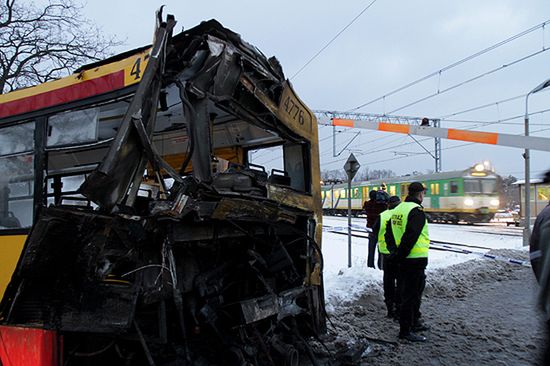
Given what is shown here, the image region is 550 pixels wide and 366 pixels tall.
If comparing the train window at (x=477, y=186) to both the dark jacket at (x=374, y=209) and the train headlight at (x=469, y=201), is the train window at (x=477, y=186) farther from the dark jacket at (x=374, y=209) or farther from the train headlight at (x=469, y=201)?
the dark jacket at (x=374, y=209)

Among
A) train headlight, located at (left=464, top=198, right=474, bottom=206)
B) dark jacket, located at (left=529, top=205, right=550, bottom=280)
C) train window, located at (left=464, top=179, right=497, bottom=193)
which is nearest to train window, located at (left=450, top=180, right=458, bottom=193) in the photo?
train window, located at (left=464, top=179, right=497, bottom=193)

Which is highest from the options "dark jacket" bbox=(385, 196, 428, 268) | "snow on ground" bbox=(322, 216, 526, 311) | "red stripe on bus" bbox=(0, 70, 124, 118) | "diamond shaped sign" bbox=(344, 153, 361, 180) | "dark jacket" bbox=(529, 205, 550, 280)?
"red stripe on bus" bbox=(0, 70, 124, 118)

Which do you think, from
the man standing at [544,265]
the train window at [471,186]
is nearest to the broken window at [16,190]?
the man standing at [544,265]

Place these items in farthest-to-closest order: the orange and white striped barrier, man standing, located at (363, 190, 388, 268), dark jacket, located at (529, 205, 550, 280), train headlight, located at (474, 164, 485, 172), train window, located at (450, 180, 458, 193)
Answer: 1. train window, located at (450, 180, 458, 193)
2. train headlight, located at (474, 164, 485, 172)
3. the orange and white striped barrier
4. man standing, located at (363, 190, 388, 268)
5. dark jacket, located at (529, 205, 550, 280)

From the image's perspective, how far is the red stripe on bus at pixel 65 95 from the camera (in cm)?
322

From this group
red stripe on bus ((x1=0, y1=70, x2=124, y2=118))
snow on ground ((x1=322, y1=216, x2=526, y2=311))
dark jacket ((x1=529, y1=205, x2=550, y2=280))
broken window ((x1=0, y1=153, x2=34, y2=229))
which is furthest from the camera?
snow on ground ((x1=322, y1=216, x2=526, y2=311))

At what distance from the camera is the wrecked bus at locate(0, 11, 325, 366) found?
8.43 ft

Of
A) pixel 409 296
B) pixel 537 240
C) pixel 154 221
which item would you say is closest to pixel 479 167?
pixel 409 296

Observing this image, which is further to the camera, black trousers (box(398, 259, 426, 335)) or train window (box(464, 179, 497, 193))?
train window (box(464, 179, 497, 193))

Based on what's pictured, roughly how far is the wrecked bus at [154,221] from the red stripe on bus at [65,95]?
12 millimetres

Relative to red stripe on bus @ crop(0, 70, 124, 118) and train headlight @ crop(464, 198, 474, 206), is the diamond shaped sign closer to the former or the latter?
red stripe on bus @ crop(0, 70, 124, 118)

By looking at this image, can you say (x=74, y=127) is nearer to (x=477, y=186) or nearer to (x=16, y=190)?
(x=16, y=190)

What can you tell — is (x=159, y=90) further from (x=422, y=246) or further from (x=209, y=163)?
(x=422, y=246)

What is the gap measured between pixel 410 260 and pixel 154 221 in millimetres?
3684
